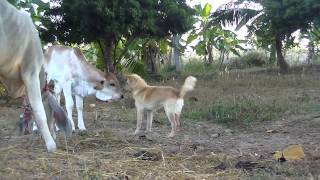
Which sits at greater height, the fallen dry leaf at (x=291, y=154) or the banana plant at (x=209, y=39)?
the banana plant at (x=209, y=39)

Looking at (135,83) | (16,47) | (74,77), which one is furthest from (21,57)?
(74,77)

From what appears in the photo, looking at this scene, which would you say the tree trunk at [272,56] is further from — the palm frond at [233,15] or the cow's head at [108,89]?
the cow's head at [108,89]

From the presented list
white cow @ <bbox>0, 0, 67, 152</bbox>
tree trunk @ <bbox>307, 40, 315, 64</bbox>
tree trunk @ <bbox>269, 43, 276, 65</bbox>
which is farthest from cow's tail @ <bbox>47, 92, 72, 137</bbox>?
tree trunk @ <bbox>307, 40, 315, 64</bbox>

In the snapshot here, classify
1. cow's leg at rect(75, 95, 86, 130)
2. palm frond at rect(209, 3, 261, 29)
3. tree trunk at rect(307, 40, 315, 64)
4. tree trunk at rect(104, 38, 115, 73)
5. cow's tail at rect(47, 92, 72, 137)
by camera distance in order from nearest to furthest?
cow's tail at rect(47, 92, 72, 137) < cow's leg at rect(75, 95, 86, 130) < tree trunk at rect(104, 38, 115, 73) < palm frond at rect(209, 3, 261, 29) < tree trunk at rect(307, 40, 315, 64)

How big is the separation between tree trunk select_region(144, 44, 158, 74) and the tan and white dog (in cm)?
1280

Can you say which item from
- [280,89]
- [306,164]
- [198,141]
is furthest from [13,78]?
[280,89]

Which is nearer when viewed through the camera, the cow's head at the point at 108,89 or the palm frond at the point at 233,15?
the cow's head at the point at 108,89

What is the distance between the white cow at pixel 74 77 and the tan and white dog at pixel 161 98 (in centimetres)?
91

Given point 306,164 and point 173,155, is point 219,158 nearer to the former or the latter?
point 173,155

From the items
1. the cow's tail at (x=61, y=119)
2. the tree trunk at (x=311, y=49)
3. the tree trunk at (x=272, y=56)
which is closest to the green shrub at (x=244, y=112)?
the cow's tail at (x=61, y=119)

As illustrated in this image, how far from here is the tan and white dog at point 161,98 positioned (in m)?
8.51

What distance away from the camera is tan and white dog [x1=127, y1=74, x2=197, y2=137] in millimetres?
8508

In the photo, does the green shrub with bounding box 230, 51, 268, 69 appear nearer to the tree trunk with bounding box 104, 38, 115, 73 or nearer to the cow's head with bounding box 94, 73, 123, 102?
the tree trunk with bounding box 104, 38, 115, 73

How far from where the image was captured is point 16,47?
20.0 ft
